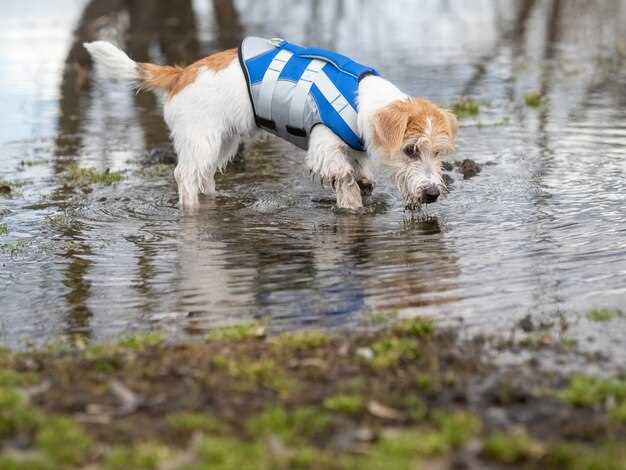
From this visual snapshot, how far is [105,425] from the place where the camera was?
4438 mm

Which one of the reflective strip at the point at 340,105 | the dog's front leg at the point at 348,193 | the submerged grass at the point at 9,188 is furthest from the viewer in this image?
the submerged grass at the point at 9,188

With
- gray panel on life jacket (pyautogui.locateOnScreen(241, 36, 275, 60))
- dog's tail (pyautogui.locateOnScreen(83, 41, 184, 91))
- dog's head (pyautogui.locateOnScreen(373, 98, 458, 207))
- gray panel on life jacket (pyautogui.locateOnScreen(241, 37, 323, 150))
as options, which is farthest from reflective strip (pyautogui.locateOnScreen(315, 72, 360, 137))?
dog's tail (pyautogui.locateOnScreen(83, 41, 184, 91))

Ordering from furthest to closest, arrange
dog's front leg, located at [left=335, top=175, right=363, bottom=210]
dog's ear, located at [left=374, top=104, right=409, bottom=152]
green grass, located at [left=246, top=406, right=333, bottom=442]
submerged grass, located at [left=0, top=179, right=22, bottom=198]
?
submerged grass, located at [left=0, top=179, right=22, bottom=198], dog's front leg, located at [left=335, top=175, right=363, bottom=210], dog's ear, located at [left=374, top=104, right=409, bottom=152], green grass, located at [left=246, top=406, right=333, bottom=442]

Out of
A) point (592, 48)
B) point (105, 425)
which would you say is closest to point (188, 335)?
point (105, 425)

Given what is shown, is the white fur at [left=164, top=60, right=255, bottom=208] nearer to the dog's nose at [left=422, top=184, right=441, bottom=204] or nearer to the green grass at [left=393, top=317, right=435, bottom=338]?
the dog's nose at [left=422, top=184, right=441, bottom=204]

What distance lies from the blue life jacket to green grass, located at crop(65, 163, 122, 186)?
203cm

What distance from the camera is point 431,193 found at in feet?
26.1

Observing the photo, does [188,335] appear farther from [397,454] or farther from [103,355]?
[397,454]

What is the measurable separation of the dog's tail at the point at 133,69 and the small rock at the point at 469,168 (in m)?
2.71

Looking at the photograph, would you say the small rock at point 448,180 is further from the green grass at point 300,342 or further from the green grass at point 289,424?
the green grass at point 289,424

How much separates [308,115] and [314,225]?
2.94 ft

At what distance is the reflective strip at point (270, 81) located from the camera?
336 inches

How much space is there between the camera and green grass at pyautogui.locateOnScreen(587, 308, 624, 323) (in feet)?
18.4

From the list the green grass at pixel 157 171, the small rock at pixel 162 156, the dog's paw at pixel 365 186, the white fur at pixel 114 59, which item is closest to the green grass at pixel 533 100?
the dog's paw at pixel 365 186
